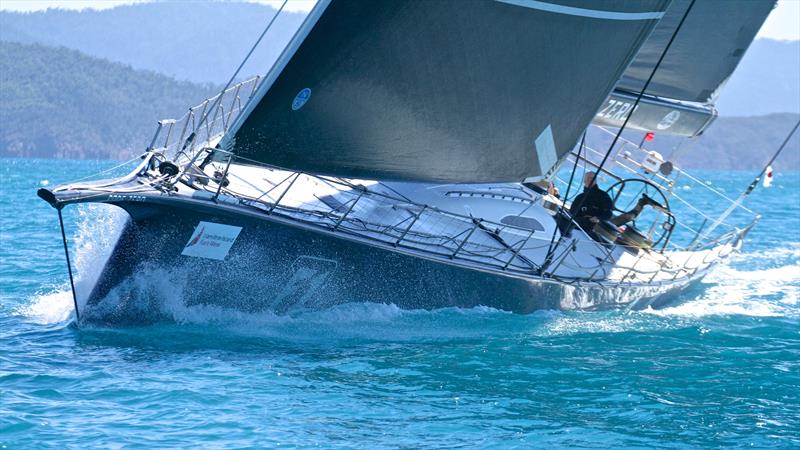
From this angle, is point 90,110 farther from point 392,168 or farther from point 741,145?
point 392,168

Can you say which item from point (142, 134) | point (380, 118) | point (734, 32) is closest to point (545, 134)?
point (380, 118)

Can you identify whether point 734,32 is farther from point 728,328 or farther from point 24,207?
point 24,207

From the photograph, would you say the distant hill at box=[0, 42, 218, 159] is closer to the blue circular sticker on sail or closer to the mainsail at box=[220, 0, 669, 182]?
the mainsail at box=[220, 0, 669, 182]

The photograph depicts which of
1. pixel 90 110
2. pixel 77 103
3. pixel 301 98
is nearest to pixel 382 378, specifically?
pixel 301 98

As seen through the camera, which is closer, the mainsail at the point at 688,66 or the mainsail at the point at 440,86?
the mainsail at the point at 440,86

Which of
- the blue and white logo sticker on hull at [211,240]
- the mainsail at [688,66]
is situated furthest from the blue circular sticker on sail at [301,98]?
the mainsail at [688,66]

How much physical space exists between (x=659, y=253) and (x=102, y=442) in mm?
11444

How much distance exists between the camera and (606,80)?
1309 centimetres

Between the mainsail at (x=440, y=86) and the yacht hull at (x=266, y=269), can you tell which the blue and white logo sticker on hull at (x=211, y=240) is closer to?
the yacht hull at (x=266, y=269)

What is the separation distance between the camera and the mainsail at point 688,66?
53.5 ft

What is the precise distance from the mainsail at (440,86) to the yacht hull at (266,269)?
761 mm

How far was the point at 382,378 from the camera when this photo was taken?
32.8 ft

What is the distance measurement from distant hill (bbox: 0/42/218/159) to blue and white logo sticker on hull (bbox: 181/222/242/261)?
423ft

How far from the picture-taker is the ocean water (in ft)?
27.4
